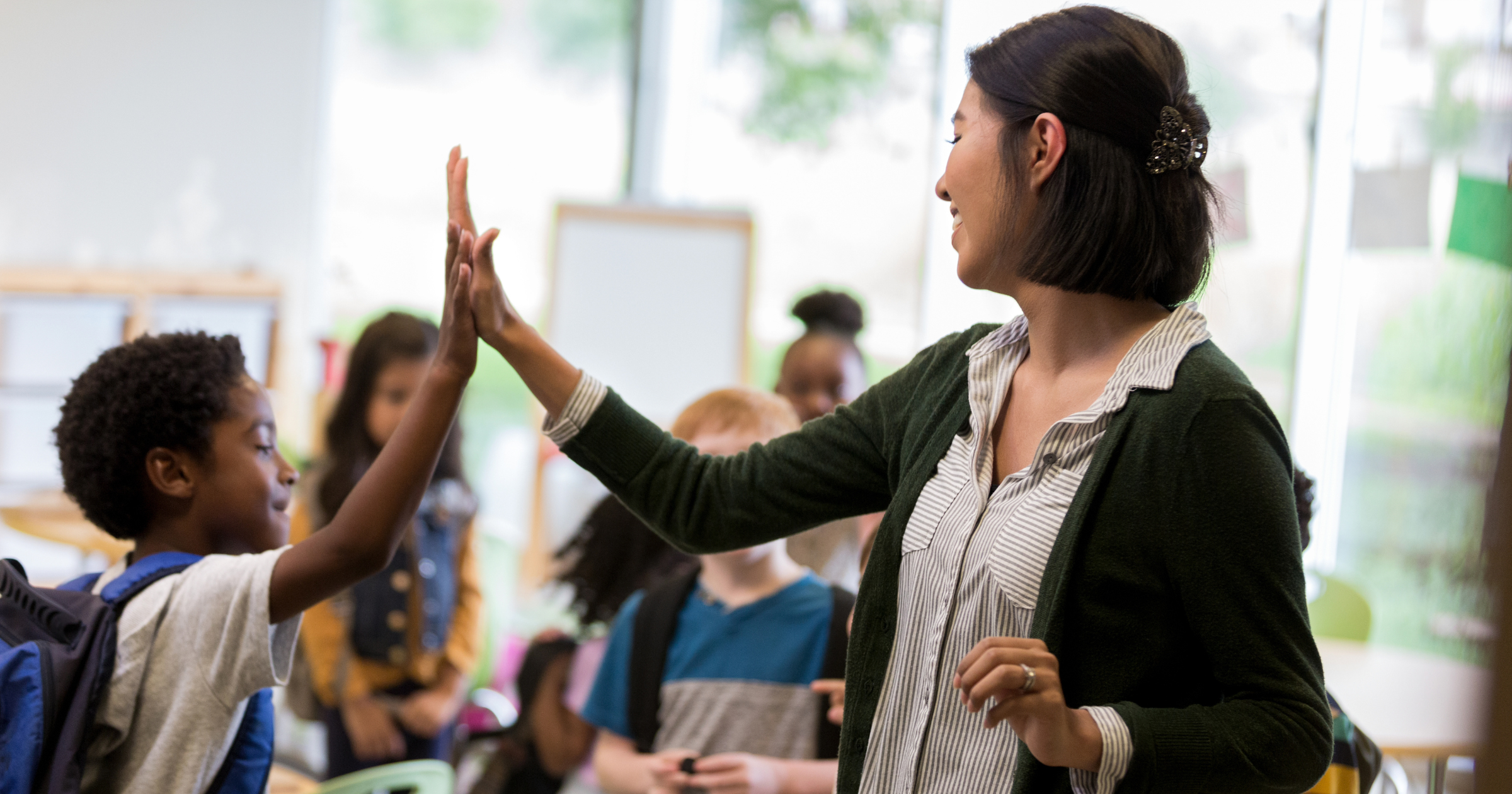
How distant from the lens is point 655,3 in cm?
530

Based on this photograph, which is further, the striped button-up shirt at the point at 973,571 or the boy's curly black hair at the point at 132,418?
the boy's curly black hair at the point at 132,418

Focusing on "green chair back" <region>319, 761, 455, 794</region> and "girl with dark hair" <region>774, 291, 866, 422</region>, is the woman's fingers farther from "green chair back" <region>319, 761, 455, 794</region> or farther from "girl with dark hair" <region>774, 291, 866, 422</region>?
"girl with dark hair" <region>774, 291, 866, 422</region>

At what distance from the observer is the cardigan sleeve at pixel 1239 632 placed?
3.10ft

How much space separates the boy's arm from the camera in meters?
1.24

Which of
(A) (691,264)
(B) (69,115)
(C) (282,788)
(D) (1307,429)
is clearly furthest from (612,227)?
(C) (282,788)

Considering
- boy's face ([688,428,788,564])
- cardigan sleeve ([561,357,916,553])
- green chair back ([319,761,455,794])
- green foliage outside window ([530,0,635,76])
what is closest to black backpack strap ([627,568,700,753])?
boy's face ([688,428,788,564])

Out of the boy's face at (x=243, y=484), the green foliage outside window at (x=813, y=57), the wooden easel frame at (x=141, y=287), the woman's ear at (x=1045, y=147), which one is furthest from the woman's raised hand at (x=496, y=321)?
the wooden easel frame at (x=141, y=287)

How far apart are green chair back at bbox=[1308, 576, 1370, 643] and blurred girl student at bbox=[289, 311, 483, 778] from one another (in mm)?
2258

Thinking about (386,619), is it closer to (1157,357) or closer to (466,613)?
(466,613)

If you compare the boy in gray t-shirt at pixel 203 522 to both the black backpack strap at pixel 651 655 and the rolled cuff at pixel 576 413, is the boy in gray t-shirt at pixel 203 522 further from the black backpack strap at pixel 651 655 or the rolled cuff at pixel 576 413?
the black backpack strap at pixel 651 655

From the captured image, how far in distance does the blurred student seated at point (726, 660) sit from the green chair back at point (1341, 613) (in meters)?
2.01

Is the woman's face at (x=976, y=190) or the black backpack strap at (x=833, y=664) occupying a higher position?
the woman's face at (x=976, y=190)

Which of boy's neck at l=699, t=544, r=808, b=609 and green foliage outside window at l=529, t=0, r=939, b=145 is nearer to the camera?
boy's neck at l=699, t=544, r=808, b=609

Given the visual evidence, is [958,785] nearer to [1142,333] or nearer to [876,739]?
[876,739]
